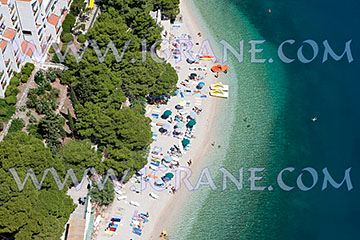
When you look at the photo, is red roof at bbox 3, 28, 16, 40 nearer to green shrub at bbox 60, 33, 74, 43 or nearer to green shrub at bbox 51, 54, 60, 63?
green shrub at bbox 51, 54, 60, 63

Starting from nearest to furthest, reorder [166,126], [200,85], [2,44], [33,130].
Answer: [2,44] → [33,130] → [166,126] → [200,85]

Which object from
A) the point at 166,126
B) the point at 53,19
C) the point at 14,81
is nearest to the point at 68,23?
the point at 53,19

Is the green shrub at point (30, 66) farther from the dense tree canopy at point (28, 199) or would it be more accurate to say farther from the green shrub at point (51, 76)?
the dense tree canopy at point (28, 199)

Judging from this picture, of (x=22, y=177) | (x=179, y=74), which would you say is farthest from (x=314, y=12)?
(x=22, y=177)

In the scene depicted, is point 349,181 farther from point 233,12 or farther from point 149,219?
point 233,12

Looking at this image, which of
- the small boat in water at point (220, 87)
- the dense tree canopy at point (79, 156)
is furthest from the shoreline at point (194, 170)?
the dense tree canopy at point (79, 156)
